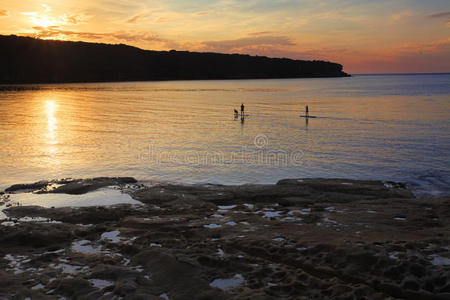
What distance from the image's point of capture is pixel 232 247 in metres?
10.3

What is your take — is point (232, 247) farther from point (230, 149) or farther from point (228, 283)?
point (230, 149)

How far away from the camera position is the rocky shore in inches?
316

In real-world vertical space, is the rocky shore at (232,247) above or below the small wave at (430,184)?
above

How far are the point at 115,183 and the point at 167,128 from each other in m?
23.8

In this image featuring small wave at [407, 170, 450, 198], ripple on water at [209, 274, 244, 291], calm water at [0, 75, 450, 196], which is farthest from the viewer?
calm water at [0, 75, 450, 196]

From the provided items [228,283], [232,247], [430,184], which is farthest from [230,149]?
[228,283]

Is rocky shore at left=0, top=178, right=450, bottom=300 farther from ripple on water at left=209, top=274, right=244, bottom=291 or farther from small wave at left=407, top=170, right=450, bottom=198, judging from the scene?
small wave at left=407, top=170, right=450, bottom=198

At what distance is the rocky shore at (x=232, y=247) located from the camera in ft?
26.4

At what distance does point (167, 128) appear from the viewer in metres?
41.8

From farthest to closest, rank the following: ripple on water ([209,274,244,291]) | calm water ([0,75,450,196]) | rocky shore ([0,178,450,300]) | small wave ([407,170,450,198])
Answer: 1. calm water ([0,75,450,196])
2. small wave ([407,170,450,198])
3. ripple on water ([209,274,244,291])
4. rocky shore ([0,178,450,300])

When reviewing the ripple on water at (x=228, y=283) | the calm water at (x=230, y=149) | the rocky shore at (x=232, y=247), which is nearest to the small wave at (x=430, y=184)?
the calm water at (x=230, y=149)

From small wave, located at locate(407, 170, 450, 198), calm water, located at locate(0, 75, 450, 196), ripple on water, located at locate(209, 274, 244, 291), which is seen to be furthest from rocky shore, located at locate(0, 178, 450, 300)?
calm water, located at locate(0, 75, 450, 196)

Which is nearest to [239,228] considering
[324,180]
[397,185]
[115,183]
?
[324,180]

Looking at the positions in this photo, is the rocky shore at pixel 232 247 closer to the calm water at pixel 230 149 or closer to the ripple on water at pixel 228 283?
the ripple on water at pixel 228 283
